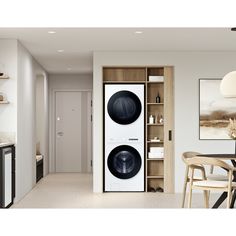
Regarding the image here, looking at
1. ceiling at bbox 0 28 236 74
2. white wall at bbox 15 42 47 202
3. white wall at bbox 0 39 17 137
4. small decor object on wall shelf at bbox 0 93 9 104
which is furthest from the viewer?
white wall at bbox 15 42 47 202

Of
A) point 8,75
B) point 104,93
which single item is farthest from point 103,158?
point 8,75

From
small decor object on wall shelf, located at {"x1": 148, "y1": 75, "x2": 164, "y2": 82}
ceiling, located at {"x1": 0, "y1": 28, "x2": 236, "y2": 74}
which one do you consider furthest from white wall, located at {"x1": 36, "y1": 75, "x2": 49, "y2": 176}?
small decor object on wall shelf, located at {"x1": 148, "y1": 75, "x2": 164, "y2": 82}

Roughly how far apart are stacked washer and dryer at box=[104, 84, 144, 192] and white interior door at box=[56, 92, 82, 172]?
3.91 meters

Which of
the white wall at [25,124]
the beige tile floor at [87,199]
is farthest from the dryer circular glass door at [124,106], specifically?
the white wall at [25,124]

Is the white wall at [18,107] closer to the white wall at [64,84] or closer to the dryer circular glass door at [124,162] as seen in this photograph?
the dryer circular glass door at [124,162]

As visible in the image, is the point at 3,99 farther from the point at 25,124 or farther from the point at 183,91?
the point at 183,91

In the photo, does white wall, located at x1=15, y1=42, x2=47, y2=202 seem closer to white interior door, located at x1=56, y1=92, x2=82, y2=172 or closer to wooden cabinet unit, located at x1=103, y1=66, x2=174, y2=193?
wooden cabinet unit, located at x1=103, y1=66, x2=174, y2=193

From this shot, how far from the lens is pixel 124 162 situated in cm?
872

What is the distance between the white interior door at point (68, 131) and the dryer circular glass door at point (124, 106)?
398cm

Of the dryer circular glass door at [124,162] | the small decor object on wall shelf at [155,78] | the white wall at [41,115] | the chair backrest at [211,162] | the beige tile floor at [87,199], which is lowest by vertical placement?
the beige tile floor at [87,199]

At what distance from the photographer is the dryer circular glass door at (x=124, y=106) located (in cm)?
871

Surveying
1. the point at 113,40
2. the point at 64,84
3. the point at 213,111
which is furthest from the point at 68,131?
the point at 113,40

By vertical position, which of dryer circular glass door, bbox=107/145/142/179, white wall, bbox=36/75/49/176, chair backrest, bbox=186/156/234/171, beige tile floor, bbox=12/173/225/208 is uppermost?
white wall, bbox=36/75/49/176

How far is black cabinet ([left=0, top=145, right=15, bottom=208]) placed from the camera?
627cm
